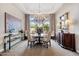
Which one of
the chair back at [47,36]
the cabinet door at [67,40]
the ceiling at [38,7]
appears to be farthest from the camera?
the cabinet door at [67,40]

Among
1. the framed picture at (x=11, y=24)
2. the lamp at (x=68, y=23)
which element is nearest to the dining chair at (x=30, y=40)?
the framed picture at (x=11, y=24)

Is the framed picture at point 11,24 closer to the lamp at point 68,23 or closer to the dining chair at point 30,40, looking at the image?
the dining chair at point 30,40

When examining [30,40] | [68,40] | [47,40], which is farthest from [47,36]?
[68,40]

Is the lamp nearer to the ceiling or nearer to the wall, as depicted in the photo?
the wall

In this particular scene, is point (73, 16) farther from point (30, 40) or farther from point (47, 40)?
point (30, 40)

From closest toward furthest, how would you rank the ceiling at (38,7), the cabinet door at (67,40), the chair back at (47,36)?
Answer: 1. the ceiling at (38,7)
2. the chair back at (47,36)
3. the cabinet door at (67,40)

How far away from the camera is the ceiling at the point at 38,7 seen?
3016 millimetres

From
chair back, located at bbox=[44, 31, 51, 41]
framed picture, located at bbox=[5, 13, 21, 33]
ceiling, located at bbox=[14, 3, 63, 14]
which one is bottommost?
chair back, located at bbox=[44, 31, 51, 41]

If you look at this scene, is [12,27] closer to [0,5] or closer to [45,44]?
[0,5]

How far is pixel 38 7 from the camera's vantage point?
3125 mm

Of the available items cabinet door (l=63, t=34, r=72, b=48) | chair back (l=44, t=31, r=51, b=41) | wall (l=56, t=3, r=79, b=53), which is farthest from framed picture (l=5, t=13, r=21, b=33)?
cabinet door (l=63, t=34, r=72, b=48)

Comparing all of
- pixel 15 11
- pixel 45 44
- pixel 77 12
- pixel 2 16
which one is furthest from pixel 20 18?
pixel 77 12

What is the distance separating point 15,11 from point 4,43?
89 cm

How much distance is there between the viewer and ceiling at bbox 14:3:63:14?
3016 millimetres
